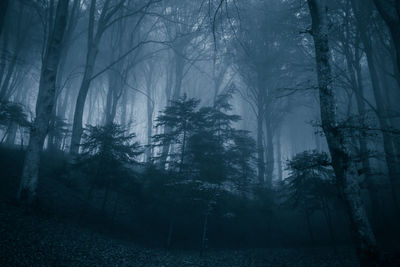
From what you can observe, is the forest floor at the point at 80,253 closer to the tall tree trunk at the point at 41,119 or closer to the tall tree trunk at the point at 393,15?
the tall tree trunk at the point at 41,119

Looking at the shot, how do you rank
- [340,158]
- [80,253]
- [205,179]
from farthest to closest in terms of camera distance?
1. [205,179]
2. [80,253]
3. [340,158]

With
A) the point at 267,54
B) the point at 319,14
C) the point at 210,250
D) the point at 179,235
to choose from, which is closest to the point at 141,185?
the point at 179,235

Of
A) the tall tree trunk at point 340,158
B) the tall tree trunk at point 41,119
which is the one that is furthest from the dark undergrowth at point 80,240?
Result: the tall tree trunk at point 340,158

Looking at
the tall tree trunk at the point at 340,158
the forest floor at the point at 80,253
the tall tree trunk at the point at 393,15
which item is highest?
the tall tree trunk at the point at 393,15

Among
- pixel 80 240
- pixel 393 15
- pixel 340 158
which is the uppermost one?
pixel 393 15

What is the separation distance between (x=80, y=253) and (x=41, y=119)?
5302 mm

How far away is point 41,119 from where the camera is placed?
8.20 m

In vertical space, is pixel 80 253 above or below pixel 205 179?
below

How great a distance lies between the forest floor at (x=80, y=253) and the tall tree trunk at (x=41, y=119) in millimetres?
694

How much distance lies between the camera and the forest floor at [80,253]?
16.7 ft

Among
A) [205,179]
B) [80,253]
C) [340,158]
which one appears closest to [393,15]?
[340,158]

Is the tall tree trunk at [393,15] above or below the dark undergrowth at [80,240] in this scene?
above

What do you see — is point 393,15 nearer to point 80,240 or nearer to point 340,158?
point 340,158

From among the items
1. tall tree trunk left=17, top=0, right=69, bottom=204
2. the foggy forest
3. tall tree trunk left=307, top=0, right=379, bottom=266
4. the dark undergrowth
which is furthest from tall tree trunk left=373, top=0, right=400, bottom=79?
tall tree trunk left=17, top=0, right=69, bottom=204
